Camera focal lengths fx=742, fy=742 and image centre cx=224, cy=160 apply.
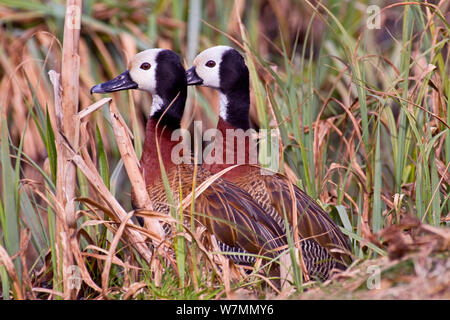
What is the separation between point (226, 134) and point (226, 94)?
15 cm

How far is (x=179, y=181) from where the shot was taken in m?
1.95

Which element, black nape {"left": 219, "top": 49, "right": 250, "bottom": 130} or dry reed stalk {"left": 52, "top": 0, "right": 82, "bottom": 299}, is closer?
dry reed stalk {"left": 52, "top": 0, "right": 82, "bottom": 299}

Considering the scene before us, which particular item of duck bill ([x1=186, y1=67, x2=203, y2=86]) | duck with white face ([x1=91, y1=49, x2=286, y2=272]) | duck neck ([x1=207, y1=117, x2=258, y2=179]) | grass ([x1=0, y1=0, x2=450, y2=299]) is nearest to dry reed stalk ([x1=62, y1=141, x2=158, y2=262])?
grass ([x1=0, y1=0, x2=450, y2=299])

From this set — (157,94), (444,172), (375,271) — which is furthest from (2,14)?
(375,271)

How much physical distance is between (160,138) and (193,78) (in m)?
0.28

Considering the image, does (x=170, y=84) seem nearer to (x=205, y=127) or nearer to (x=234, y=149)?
(x=234, y=149)

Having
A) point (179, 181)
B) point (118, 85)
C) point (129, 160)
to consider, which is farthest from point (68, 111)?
point (118, 85)

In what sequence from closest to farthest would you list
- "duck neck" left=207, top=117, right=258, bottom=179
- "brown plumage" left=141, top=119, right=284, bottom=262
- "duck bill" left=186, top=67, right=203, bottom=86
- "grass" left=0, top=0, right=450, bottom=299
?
1. "grass" left=0, top=0, right=450, bottom=299
2. "brown plumage" left=141, top=119, right=284, bottom=262
3. "duck neck" left=207, top=117, right=258, bottom=179
4. "duck bill" left=186, top=67, right=203, bottom=86

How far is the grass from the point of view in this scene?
1.73 meters

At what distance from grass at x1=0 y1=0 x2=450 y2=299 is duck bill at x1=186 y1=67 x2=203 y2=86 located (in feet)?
0.46

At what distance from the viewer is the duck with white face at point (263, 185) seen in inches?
84.8

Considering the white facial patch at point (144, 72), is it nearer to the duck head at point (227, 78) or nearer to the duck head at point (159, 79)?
the duck head at point (159, 79)

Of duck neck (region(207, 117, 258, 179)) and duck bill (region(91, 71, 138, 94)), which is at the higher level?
duck bill (region(91, 71, 138, 94))

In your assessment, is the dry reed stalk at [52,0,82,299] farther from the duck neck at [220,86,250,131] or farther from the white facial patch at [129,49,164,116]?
the duck neck at [220,86,250,131]
